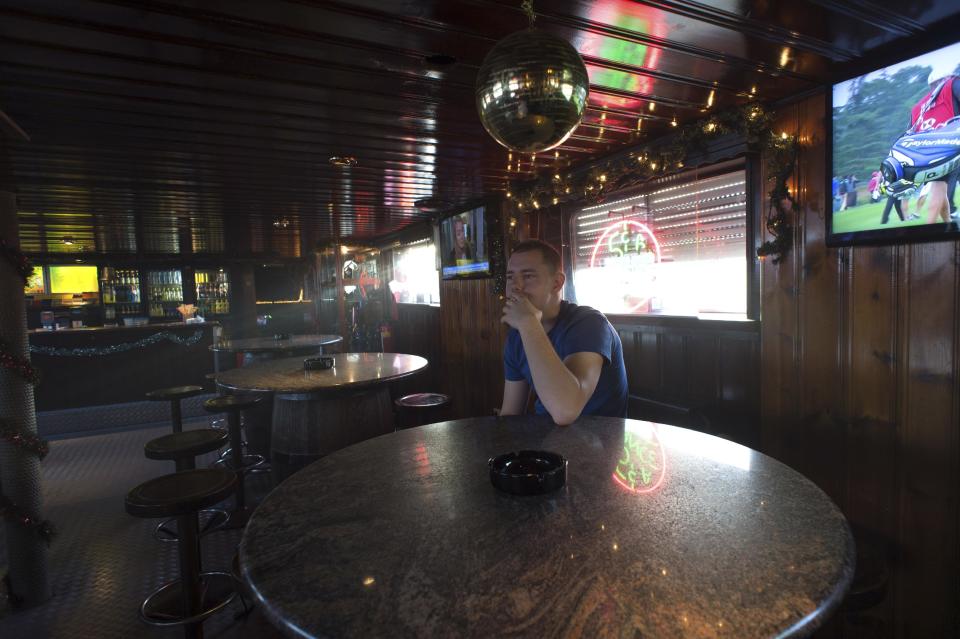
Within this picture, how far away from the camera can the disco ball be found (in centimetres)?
133

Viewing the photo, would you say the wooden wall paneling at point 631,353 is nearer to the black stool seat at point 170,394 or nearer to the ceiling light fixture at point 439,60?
the ceiling light fixture at point 439,60

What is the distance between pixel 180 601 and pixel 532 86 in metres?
3.07

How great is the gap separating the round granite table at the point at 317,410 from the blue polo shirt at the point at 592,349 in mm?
1197

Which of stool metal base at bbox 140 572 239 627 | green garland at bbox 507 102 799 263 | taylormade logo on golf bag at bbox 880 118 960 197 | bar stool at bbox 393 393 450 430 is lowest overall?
stool metal base at bbox 140 572 239 627

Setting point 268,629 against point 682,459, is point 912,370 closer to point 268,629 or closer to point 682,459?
point 682,459

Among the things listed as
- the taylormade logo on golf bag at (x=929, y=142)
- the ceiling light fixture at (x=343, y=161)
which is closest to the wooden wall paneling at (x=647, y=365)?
the taylormade logo on golf bag at (x=929, y=142)

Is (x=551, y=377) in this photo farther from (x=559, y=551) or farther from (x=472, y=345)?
(x=472, y=345)

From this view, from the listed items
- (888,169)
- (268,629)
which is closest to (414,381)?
(268,629)

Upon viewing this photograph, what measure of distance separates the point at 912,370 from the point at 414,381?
19.4 ft

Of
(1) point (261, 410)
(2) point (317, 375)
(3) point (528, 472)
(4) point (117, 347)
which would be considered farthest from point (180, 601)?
(4) point (117, 347)

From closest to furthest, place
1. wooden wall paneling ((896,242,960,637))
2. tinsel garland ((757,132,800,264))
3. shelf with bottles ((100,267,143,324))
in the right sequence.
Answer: wooden wall paneling ((896,242,960,637)), tinsel garland ((757,132,800,264)), shelf with bottles ((100,267,143,324))

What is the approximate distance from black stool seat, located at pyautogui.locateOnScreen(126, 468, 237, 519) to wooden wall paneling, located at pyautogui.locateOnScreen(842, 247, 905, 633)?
2997 millimetres

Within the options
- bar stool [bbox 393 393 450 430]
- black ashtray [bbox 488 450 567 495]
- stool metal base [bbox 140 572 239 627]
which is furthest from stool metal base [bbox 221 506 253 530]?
black ashtray [bbox 488 450 567 495]

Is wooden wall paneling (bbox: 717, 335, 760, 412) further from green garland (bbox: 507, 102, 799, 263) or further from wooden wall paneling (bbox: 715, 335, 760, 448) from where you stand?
green garland (bbox: 507, 102, 799, 263)
